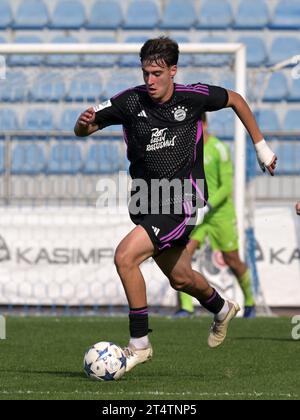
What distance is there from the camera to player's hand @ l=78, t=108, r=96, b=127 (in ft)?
21.8

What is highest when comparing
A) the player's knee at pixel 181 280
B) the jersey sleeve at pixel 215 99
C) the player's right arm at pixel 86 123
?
the jersey sleeve at pixel 215 99

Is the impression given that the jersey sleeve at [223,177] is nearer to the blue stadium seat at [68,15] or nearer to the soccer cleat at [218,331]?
the soccer cleat at [218,331]

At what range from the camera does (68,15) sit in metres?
15.8

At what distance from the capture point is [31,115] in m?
13.7

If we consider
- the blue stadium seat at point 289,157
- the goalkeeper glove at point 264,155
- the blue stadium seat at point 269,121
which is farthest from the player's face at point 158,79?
the blue stadium seat at point 269,121

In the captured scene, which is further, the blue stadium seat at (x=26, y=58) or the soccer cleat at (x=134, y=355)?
the blue stadium seat at (x=26, y=58)

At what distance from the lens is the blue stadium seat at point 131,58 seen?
43.0 feet

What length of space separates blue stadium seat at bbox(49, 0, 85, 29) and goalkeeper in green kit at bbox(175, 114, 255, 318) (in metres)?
4.74

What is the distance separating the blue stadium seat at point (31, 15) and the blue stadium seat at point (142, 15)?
4.13ft

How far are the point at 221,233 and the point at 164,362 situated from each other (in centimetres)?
437

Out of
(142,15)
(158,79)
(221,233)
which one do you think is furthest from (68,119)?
(158,79)

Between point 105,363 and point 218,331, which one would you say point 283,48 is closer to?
point 218,331

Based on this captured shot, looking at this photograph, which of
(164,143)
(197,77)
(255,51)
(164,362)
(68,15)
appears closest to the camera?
(164,143)

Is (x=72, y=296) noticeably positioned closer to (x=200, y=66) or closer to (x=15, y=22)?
(x=200, y=66)
